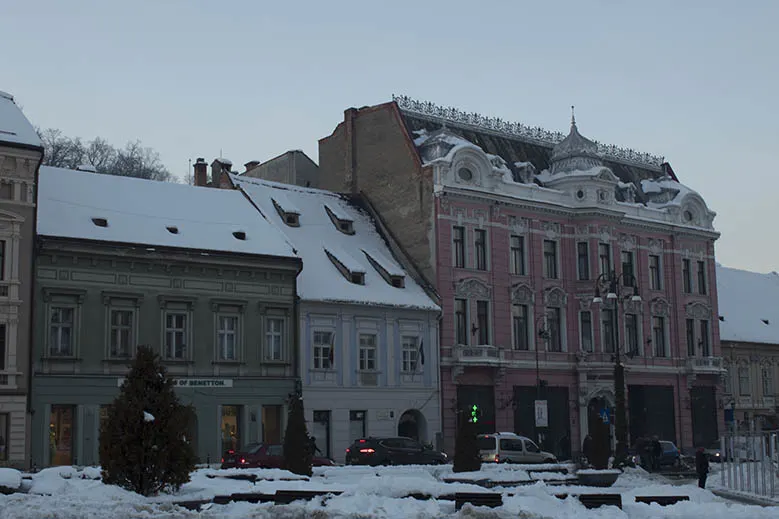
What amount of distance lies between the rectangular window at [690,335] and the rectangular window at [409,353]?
2032cm

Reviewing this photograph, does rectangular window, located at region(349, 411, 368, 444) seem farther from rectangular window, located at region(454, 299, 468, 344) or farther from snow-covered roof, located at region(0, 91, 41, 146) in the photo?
snow-covered roof, located at region(0, 91, 41, 146)

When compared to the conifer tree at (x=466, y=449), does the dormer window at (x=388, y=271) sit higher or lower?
higher

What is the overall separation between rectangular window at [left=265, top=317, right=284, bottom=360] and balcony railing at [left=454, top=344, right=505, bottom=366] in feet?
30.4

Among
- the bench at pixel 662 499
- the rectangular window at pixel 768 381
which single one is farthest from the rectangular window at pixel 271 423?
the rectangular window at pixel 768 381

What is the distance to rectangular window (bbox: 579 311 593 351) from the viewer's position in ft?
192

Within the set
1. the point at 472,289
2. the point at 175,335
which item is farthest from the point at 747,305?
the point at 175,335

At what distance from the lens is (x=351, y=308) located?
48406 millimetres

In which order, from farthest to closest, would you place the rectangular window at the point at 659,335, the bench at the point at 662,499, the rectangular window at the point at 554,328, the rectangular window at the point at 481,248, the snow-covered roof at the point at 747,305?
the snow-covered roof at the point at 747,305 < the rectangular window at the point at 659,335 < the rectangular window at the point at 554,328 < the rectangular window at the point at 481,248 < the bench at the point at 662,499

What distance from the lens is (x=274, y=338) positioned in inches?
1821

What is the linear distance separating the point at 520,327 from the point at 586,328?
14.7ft

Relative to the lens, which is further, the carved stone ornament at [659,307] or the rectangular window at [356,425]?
the carved stone ornament at [659,307]

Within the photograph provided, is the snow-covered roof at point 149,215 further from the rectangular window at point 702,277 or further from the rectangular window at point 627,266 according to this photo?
the rectangular window at point 702,277

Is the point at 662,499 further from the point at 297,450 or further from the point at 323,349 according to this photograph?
the point at 323,349

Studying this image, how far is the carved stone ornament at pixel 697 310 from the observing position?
6412 cm
